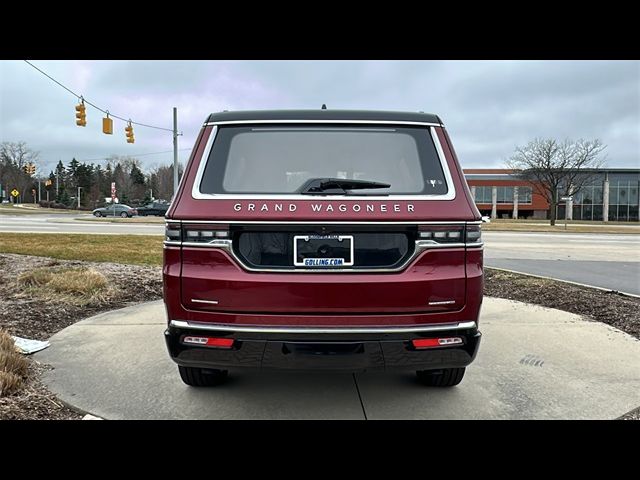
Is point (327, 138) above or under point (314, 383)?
above

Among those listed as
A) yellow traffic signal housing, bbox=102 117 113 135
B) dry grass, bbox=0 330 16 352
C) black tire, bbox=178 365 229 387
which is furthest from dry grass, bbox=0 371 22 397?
yellow traffic signal housing, bbox=102 117 113 135

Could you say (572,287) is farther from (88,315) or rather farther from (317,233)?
→ (88,315)

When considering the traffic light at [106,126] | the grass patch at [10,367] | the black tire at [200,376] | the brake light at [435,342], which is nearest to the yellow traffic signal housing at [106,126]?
the traffic light at [106,126]

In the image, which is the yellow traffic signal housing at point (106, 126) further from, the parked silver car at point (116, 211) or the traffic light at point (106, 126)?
the parked silver car at point (116, 211)

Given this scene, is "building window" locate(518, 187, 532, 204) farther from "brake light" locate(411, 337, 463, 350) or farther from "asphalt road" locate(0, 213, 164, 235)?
"brake light" locate(411, 337, 463, 350)

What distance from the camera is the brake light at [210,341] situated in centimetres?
264

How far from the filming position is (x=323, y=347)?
262 centimetres

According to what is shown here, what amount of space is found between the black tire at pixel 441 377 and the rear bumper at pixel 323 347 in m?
0.89

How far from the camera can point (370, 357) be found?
8.68ft

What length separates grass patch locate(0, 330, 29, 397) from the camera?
3.38 metres

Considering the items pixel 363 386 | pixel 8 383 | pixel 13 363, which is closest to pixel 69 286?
pixel 13 363

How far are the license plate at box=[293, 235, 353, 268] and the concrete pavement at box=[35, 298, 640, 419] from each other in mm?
793
